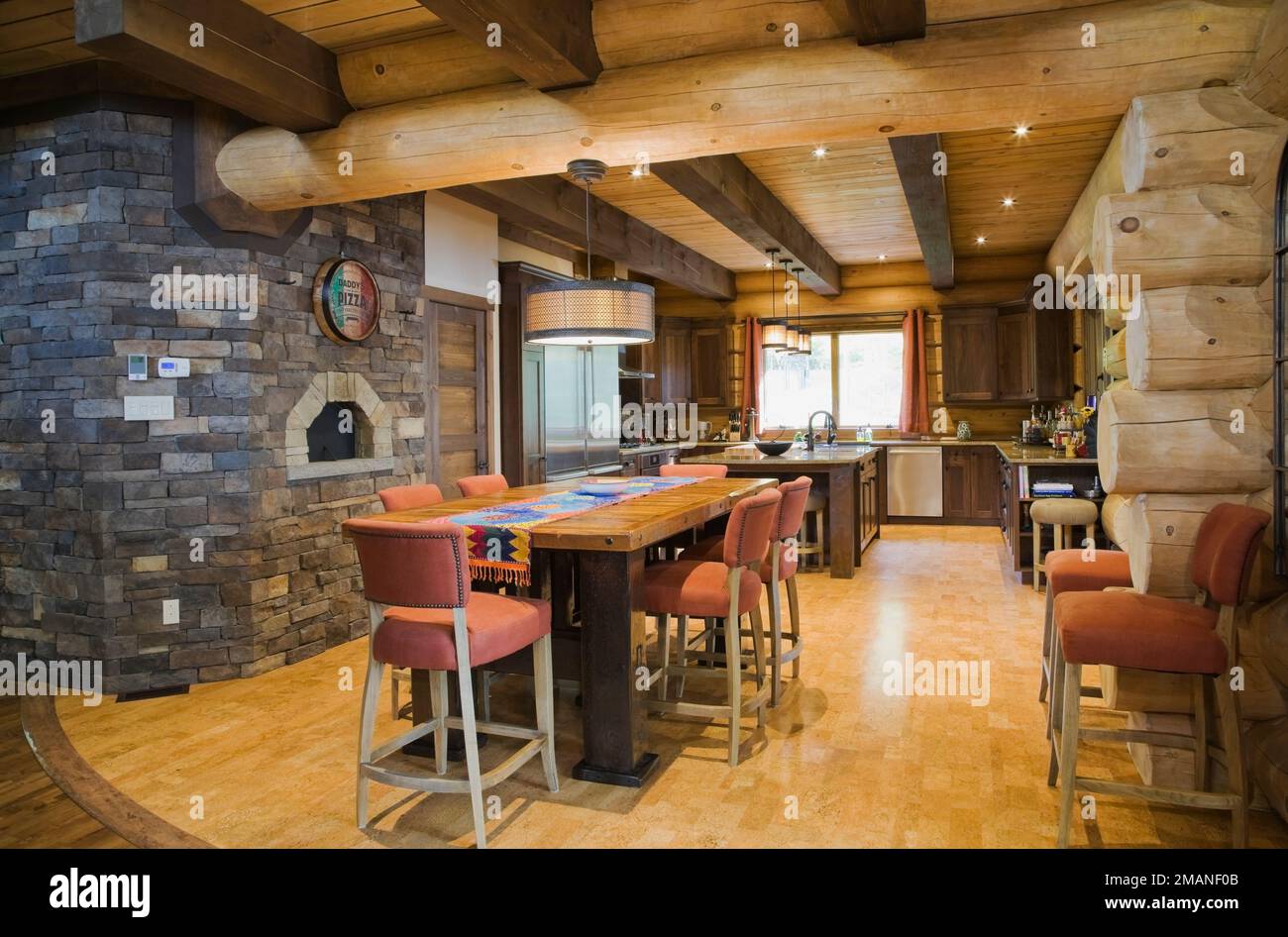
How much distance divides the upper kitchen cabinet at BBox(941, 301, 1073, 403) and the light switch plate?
7.63 metres

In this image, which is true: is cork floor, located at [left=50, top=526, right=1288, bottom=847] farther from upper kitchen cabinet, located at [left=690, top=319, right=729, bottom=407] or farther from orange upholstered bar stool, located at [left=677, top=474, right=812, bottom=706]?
upper kitchen cabinet, located at [left=690, top=319, right=729, bottom=407]

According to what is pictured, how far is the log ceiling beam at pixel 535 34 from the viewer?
112 inches

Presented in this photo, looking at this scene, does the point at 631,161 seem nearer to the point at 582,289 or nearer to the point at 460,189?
the point at 582,289

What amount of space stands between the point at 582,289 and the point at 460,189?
222cm

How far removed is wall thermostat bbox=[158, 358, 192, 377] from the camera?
412 centimetres

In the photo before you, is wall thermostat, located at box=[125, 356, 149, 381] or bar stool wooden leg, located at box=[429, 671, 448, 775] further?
wall thermostat, located at box=[125, 356, 149, 381]

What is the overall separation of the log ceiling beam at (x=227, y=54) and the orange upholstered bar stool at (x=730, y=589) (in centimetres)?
256

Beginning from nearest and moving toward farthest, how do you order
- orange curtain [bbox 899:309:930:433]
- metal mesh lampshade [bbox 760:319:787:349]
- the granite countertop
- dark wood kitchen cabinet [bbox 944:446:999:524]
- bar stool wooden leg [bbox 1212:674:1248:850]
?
bar stool wooden leg [bbox 1212:674:1248:850]
the granite countertop
metal mesh lampshade [bbox 760:319:787:349]
dark wood kitchen cabinet [bbox 944:446:999:524]
orange curtain [bbox 899:309:930:433]

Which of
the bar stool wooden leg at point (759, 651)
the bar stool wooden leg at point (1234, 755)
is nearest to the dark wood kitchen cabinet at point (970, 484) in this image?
the bar stool wooden leg at point (759, 651)

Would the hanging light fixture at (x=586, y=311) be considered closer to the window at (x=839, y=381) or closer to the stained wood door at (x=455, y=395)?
the stained wood door at (x=455, y=395)

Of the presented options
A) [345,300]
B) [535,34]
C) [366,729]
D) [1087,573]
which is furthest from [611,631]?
[345,300]

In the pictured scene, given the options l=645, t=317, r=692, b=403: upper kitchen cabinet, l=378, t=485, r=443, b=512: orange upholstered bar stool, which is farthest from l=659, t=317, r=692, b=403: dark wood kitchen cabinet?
l=378, t=485, r=443, b=512: orange upholstered bar stool
